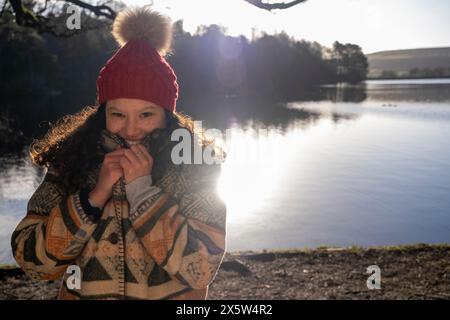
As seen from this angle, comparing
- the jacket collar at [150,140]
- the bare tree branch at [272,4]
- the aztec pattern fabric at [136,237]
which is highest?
the bare tree branch at [272,4]


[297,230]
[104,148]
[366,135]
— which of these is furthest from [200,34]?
[104,148]

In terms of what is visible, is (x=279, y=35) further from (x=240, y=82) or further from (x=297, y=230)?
(x=297, y=230)

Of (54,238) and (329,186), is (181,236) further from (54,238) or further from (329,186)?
(329,186)

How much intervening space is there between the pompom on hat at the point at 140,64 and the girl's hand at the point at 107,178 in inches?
16.4

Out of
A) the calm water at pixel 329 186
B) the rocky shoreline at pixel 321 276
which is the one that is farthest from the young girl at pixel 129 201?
the calm water at pixel 329 186

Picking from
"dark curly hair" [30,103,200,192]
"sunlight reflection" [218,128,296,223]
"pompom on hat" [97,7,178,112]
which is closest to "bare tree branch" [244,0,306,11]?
"pompom on hat" [97,7,178,112]

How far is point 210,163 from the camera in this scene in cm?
252

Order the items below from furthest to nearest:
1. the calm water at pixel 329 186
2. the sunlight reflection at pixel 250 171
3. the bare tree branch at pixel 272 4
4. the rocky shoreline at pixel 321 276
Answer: the sunlight reflection at pixel 250 171 → the calm water at pixel 329 186 → the rocky shoreline at pixel 321 276 → the bare tree branch at pixel 272 4

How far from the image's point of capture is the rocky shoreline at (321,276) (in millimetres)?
8977

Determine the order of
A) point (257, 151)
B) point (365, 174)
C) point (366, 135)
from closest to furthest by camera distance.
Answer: point (365, 174)
point (257, 151)
point (366, 135)

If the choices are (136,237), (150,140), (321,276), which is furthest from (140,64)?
(321,276)

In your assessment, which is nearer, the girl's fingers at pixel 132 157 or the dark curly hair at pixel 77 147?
the girl's fingers at pixel 132 157

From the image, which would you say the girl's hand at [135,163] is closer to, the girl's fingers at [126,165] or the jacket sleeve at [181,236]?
the girl's fingers at [126,165]

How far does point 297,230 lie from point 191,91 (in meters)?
98.8
